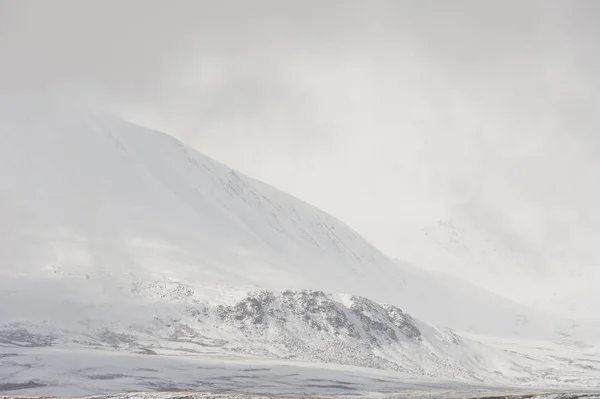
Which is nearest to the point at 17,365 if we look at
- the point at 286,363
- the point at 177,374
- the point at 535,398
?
the point at 177,374

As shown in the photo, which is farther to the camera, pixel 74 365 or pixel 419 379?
pixel 419 379

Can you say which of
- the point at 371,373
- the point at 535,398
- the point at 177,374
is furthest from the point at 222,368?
the point at 535,398

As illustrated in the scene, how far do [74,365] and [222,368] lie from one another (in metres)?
32.4

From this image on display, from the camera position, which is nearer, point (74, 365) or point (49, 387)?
point (49, 387)

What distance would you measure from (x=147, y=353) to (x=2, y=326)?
39.8m

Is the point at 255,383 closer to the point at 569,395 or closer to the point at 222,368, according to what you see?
the point at 222,368

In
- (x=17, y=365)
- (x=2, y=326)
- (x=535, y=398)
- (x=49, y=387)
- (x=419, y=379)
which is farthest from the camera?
(x=2, y=326)

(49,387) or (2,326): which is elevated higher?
(2,326)

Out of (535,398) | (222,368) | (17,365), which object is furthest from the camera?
(222,368)

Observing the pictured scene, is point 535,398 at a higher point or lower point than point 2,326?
lower

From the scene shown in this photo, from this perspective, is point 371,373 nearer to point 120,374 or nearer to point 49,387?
point 120,374

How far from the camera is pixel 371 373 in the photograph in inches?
7367

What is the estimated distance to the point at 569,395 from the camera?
71562 mm

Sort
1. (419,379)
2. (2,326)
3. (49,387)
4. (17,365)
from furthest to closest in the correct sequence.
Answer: (2,326)
(419,379)
(17,365)
(49,387)
